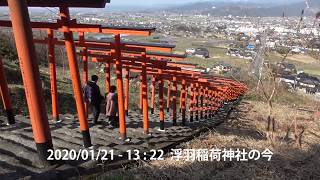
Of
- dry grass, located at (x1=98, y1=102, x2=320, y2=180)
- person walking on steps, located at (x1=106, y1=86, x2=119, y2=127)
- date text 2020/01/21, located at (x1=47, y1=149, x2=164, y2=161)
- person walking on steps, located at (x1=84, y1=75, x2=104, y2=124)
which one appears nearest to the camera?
date text 2020/01/21, located at (x1=47, y1=149, x2=164, y2=161)

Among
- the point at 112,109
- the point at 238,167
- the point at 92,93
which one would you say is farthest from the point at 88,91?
the point at 238,167

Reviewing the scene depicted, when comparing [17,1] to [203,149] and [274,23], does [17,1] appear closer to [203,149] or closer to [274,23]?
[203,149]

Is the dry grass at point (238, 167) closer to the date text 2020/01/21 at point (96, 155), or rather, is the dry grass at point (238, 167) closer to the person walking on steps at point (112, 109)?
the date text 2020/01/21 at point (96, 155)

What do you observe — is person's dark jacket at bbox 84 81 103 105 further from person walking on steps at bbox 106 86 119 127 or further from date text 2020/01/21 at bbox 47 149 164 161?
date text 2020/01/21 at bbox 47 149 164 161

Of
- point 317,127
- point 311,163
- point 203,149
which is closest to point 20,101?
point 203,149

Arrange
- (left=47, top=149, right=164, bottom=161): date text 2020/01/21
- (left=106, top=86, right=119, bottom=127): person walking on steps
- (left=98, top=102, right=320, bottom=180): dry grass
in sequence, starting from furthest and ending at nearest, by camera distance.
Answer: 1. (left=106, top=86, right=119, bottom=127): person walking on steps
2. (left=98, top=102, right=320, bottom=180): dry grass
3. (left=47, top=149, right=164, bottom=161): date text 2020/01/21

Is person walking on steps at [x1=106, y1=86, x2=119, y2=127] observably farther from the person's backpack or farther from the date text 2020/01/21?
the date text 2020/01/21

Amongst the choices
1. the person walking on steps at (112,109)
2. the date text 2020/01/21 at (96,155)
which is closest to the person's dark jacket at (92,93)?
the person walking on steps at (112,109)

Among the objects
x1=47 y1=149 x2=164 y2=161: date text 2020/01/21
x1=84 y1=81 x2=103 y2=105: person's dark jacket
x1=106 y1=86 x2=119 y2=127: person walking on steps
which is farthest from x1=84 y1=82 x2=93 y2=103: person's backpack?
x1=47 y1=149 x2=164 y2=161: date text 2020/01/21

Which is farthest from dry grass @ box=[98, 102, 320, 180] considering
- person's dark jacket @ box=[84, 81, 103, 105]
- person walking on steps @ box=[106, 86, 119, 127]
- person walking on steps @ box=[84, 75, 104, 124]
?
person's dark jacket @ box=[84, 81, 103, 105]

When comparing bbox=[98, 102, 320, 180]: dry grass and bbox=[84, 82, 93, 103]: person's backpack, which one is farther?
bbox=[84, 82, 93, 103]: person's backpack

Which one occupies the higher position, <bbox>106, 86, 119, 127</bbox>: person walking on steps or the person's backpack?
the person's backpack

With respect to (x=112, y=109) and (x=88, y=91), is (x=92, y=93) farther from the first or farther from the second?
(x=112, y=109)

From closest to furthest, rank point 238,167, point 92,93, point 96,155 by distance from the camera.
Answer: point 96,155 < point 238,167 < point 92,93
